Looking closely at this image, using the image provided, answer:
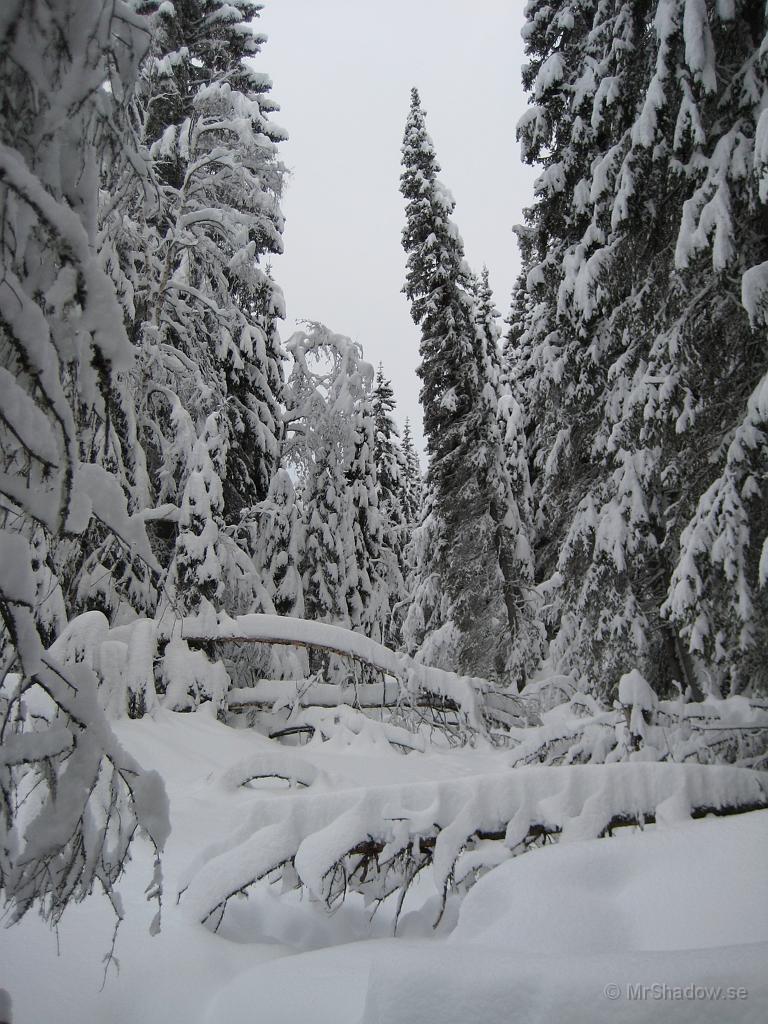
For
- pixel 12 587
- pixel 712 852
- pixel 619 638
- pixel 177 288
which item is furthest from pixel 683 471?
pixel 177 288

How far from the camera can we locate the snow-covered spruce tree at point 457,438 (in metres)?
17.0

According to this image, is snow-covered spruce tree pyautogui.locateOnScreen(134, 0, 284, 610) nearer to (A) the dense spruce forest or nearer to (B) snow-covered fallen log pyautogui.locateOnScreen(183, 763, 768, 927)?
(A) the dense spruce forest

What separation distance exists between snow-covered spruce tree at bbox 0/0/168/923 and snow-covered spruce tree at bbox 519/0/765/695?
17.0 ft

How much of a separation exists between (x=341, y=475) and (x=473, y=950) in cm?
1451

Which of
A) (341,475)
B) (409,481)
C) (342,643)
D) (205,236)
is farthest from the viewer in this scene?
(409,481)

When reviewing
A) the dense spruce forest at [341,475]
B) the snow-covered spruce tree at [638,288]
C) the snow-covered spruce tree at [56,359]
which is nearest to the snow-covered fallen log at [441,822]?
the dense spruce forest at [341,475]

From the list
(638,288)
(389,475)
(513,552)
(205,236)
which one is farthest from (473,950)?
(389,475)

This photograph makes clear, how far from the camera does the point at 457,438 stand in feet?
57.9

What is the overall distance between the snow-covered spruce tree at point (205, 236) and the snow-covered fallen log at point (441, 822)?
21.7 ft

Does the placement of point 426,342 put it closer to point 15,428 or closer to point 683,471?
point 683,471

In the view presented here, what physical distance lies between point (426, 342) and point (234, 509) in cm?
722

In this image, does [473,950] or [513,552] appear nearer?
[473,950]

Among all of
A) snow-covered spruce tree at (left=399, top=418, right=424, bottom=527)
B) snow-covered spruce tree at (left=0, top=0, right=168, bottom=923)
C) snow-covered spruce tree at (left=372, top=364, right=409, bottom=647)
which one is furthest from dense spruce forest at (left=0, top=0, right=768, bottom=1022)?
snow-covered spruce tree at (left=399, top=418, right=424, bottom=527)

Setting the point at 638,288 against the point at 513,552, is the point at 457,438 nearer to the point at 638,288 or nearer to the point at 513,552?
the point at 513,552
